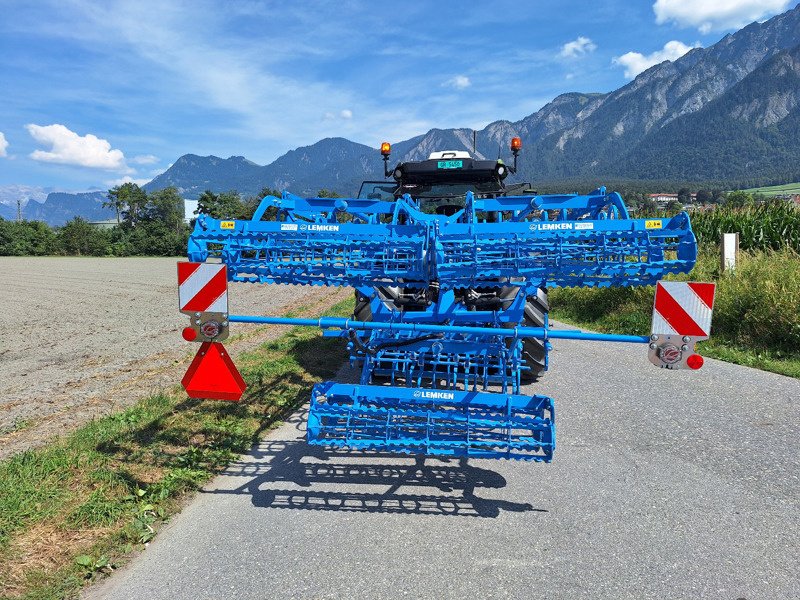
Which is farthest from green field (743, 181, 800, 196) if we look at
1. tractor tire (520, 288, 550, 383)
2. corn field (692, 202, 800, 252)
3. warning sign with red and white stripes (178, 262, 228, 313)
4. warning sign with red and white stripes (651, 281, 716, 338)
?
warning sign with red and white stripes (178, 262, 228, 313)

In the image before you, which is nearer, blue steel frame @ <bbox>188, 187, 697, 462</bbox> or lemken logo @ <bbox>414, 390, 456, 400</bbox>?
blue steel frame @ <bbox>188, 187, 697, 462</bbox>

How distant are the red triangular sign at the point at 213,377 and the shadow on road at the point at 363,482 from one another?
623 mm

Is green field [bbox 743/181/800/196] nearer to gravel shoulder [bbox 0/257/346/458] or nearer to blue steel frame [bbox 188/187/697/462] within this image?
gravel shoulder [bbox 0/257/346/458]

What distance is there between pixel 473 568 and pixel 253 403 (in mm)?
2866

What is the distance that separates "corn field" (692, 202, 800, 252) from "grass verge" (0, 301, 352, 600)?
1127 centimetres

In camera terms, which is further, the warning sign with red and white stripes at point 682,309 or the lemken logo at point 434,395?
the lemken logo at point 434,395

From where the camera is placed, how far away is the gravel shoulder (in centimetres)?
461

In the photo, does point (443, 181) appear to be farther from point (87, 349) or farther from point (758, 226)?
point (758, 226)

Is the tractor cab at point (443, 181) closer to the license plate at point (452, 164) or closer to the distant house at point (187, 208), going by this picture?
the license plate at point (452, 164)

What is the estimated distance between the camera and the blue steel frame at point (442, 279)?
10.5 ft

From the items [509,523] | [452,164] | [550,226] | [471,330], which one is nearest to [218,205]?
[452,164]

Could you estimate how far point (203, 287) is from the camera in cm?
324

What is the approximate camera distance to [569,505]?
315cm

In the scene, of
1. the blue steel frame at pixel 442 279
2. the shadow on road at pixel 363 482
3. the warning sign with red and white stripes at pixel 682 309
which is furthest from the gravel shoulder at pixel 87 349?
the warning sign with red and white stripes at pixel 682 309
